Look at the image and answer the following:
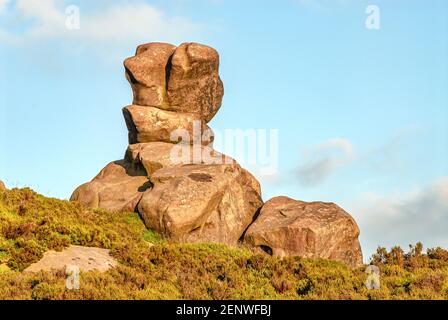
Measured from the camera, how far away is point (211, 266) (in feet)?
81.0

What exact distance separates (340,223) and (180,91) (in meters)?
13.6

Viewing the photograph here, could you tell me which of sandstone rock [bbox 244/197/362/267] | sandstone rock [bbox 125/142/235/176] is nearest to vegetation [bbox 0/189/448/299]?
sandstone rock [bbox 244/197/362/267]

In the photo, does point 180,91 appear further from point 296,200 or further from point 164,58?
point 296,200

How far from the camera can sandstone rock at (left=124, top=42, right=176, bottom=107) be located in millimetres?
40188

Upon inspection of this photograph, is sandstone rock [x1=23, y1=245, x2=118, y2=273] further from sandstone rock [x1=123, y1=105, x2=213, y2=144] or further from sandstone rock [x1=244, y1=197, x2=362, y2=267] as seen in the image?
sandstone rock [x1=123, y1=105, x2=213, y2=144]

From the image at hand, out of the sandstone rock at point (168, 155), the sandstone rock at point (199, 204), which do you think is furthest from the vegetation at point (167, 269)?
the sandstone rock at point (168, 155)

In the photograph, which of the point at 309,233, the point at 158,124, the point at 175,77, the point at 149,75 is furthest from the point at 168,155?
the point at 309,233

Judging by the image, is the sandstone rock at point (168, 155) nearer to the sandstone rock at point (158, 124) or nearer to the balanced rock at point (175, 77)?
the sandstone rock at point (158, 124)

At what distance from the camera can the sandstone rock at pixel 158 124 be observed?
39.1m

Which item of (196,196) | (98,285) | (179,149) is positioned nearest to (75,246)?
(98,285)

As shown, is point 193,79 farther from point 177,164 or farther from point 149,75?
point 177,164

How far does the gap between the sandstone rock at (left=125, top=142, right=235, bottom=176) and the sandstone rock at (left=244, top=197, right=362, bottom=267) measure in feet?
17.5

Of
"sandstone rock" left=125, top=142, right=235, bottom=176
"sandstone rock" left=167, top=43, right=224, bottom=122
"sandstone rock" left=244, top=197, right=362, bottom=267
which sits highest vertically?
"sandstone rock" left=167, top=43, right=224, bottom=122

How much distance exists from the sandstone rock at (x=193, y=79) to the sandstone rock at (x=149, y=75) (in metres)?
0.71
